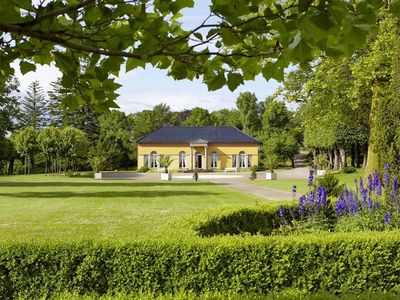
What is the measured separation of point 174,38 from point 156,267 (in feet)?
13.2

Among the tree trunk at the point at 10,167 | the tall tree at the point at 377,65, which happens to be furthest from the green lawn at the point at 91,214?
the tree trunk at the point at 10,167

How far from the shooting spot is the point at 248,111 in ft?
284

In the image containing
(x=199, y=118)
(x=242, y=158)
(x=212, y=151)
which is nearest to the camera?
(x=242, y=158)

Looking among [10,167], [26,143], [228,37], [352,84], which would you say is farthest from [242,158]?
[228,37]

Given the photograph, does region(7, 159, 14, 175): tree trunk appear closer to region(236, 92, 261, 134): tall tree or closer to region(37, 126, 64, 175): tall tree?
region(37, 126, 64, 175): tall tree

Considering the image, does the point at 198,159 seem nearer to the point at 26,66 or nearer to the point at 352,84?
the point at 352,84

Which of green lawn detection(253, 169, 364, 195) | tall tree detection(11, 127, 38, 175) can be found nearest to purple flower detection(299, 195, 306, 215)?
green lawn detection(253, 169, 364, 195)

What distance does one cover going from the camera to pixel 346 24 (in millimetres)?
1854

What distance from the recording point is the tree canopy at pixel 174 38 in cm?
199

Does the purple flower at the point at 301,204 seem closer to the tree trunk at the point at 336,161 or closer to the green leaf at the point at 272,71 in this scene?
the green leaf at the point at 272,71

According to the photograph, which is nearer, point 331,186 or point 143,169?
point 331,186

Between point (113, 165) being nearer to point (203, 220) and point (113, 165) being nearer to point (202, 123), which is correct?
point (202, 123)

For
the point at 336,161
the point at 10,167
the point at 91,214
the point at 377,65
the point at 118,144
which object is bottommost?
the point at 91,214

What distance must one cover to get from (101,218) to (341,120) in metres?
13.8
